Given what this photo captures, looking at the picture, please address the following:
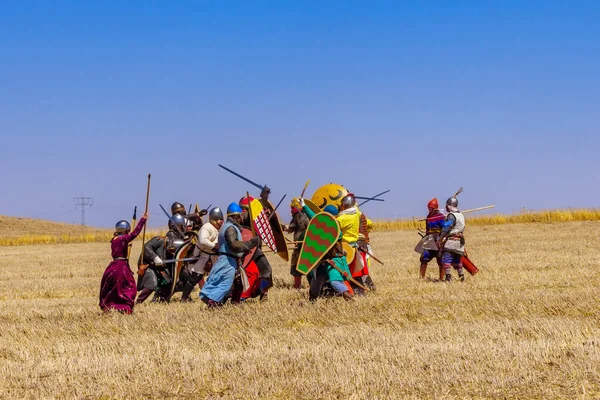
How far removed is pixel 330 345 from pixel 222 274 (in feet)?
11.4

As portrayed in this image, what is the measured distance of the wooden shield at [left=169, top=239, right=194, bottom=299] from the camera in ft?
41.0

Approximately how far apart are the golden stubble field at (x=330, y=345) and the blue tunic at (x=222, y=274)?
318 millimetres

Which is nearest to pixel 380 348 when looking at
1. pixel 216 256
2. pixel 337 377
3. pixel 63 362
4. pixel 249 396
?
pixel 337 377

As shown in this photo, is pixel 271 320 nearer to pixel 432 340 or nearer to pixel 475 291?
pixel 432 340

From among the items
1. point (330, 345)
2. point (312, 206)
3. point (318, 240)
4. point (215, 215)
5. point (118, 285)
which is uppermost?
point (312, 206)

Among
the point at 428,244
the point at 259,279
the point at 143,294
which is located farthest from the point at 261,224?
→ the point at 428,244

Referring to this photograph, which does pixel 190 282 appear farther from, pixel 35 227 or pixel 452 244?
pixel 35 227

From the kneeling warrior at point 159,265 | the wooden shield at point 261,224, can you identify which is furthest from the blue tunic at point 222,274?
the kneeling warrior at point 159,265

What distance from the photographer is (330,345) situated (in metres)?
8.05

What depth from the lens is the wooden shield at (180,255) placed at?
12.5 meters

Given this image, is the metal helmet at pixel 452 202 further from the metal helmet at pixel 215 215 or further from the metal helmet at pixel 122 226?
the metal helmet at pixel 122 226

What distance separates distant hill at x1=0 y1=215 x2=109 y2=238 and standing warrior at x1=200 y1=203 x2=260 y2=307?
4154 cm

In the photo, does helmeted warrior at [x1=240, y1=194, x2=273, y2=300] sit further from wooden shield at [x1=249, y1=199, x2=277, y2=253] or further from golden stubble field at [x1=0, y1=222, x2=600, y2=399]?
wooden shield at [x1=249, y1=199, x2=277, y2=253]

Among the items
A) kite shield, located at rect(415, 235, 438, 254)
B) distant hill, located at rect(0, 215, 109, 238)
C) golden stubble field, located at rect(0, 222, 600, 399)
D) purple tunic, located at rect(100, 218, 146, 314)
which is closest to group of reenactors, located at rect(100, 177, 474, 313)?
purple tunic, located at rect(100, 218, 146, 314)
